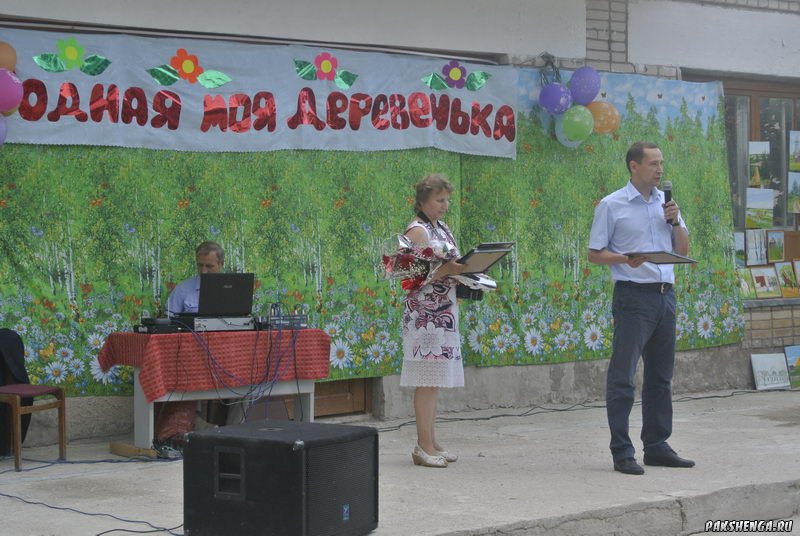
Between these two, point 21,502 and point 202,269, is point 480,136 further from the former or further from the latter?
point 21,502

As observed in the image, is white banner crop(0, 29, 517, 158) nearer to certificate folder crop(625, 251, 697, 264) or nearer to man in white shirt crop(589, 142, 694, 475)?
man in white shirt crop(589, 142, 694, 475)

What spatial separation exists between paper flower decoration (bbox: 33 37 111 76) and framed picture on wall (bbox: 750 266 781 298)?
22.6 ft

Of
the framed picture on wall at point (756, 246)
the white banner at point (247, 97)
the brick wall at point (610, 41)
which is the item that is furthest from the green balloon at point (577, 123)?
the framed picture on wall at point (756, 246)

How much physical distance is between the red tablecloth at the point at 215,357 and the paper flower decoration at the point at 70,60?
183cm

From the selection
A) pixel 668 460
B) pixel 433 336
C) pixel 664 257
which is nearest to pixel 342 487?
pixel 433 336

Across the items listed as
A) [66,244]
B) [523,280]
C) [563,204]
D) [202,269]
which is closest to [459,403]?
[523,280]

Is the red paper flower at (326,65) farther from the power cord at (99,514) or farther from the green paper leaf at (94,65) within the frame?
the power cord at (99,514)

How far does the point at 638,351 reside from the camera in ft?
23.3

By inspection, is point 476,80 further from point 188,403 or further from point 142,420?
point 142,420

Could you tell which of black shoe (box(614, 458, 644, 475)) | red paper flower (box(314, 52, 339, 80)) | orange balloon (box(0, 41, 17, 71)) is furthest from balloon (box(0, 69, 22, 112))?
black shoe (box(614, 458, 644, 475))

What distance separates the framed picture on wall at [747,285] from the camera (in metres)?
11.9

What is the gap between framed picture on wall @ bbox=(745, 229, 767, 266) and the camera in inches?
474

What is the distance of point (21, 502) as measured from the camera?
6422 millimetres

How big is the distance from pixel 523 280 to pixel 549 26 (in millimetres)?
2268
